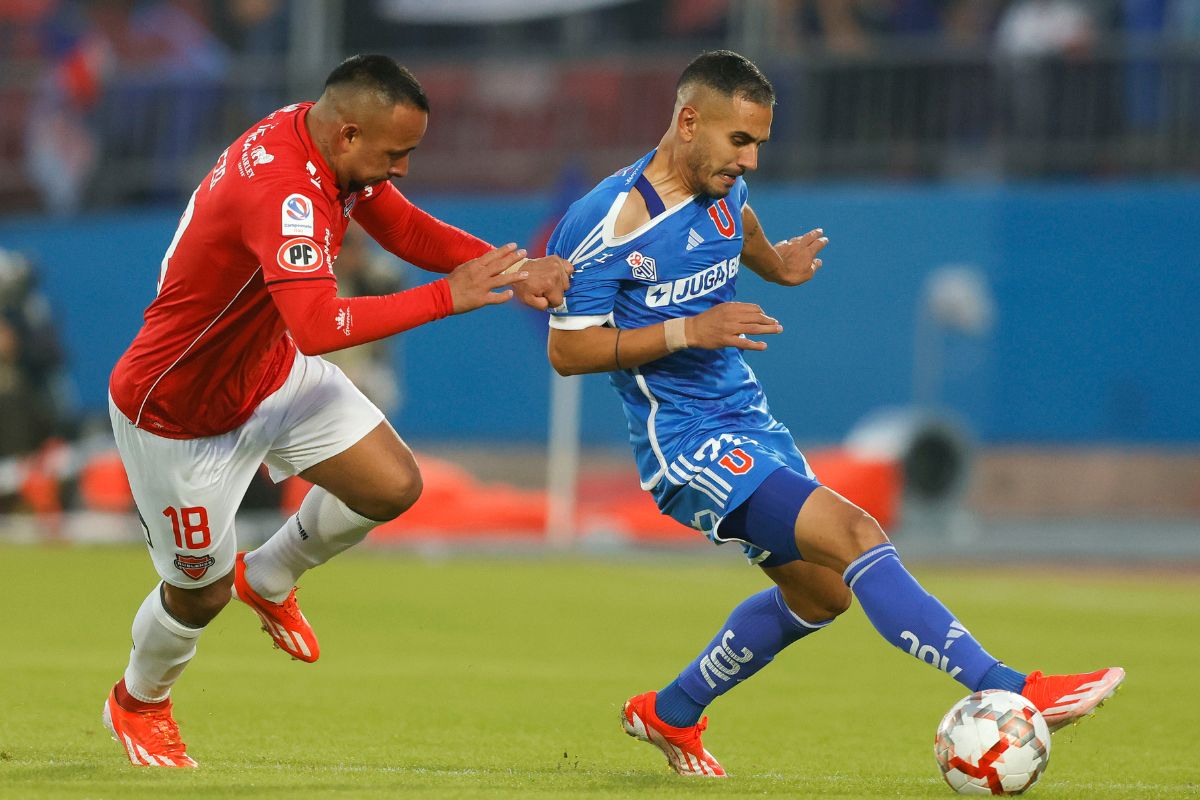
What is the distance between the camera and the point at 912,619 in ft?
18.8

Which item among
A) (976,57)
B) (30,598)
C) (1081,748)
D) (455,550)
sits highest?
(976,57)

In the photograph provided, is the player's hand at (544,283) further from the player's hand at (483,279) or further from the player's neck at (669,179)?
the player's neck at (669,179)

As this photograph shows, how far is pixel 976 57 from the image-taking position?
18.0 m

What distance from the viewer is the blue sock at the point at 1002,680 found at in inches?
221

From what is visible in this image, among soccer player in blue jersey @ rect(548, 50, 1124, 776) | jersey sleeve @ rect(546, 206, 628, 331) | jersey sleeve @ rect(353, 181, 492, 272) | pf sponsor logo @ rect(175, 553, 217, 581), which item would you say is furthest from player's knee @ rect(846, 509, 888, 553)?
pf sponsor logo @ rect(175, 553, 217, 581)

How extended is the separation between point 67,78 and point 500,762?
52.9 feet

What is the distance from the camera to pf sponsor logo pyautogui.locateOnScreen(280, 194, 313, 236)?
592 centimetres

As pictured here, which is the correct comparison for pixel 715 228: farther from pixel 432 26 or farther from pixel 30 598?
pixel 432 26

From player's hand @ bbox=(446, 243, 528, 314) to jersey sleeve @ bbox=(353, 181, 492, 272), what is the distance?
0.81m

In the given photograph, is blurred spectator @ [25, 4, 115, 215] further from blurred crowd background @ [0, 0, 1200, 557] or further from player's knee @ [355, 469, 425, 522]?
player's knee @ [355, 469, 425, 522]

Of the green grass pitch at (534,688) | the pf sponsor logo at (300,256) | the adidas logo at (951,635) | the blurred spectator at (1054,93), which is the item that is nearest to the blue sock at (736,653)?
the green grass pitch at (534,688)

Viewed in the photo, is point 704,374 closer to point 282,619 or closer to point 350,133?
point 350,133

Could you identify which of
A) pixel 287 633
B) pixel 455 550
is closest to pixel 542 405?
pixel 455 550

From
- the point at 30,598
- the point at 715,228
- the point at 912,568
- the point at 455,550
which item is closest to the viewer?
the point at 715,228
